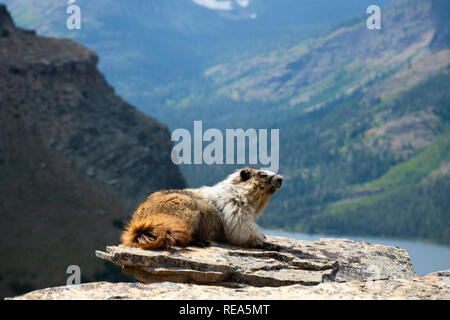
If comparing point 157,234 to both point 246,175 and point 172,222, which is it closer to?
point 172,222

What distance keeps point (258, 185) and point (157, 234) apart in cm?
452

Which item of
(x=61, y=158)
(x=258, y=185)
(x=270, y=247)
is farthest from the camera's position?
(x=61, y=158)

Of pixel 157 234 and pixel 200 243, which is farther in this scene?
pixel 200 243

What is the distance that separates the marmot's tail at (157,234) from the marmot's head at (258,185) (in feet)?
10.6

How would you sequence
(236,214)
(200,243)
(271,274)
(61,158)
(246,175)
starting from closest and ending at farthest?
(271,274)
(200,243)
(236,214)
(246,175)
(61,158)

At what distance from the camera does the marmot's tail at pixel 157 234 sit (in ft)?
53.4

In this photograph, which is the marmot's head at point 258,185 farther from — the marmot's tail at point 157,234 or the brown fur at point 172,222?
the marmot's tail at point 157,234

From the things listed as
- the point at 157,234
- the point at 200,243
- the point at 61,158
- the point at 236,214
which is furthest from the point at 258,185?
the point at 61,158

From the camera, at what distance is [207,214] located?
1881 centimetres

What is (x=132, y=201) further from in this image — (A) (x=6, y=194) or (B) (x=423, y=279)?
(B) (x=423, y=279)

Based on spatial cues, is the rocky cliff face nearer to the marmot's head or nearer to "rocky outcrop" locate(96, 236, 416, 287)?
the marmot's head

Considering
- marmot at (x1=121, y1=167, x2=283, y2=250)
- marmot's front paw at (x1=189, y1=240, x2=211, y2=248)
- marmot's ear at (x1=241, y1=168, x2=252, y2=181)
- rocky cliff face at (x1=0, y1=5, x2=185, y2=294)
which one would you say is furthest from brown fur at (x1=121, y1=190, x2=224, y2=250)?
rocky cliff face at (x1=0, y1=5, x2=185, y2=294)
